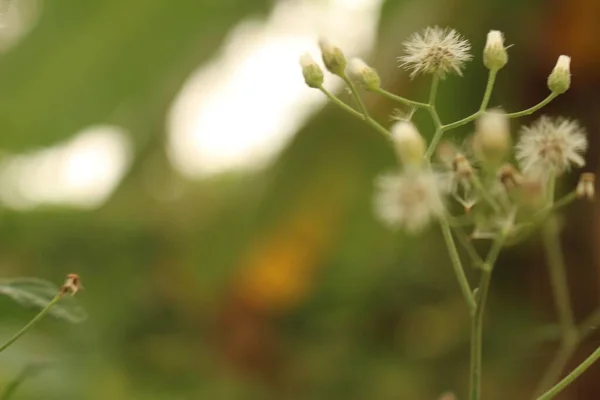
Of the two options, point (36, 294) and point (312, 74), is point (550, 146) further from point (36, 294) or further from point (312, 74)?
point (36, 294)

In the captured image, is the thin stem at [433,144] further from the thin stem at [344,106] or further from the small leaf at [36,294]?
the small leaf at [36,294]

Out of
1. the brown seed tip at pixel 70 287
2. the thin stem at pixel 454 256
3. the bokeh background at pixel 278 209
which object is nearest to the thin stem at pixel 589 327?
the thin stem at pixel 454 256

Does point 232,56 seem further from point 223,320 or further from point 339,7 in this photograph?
point 223,320

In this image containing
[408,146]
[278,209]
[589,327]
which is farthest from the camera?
[278,209]

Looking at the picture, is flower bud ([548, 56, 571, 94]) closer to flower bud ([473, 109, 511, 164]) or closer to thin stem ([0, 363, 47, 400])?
flower bud ([473, 109, 511, 164])

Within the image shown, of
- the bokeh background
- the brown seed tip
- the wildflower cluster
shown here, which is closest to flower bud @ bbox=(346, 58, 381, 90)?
A: the wildflower cluster

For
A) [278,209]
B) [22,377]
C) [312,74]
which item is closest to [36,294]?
[22,377]
